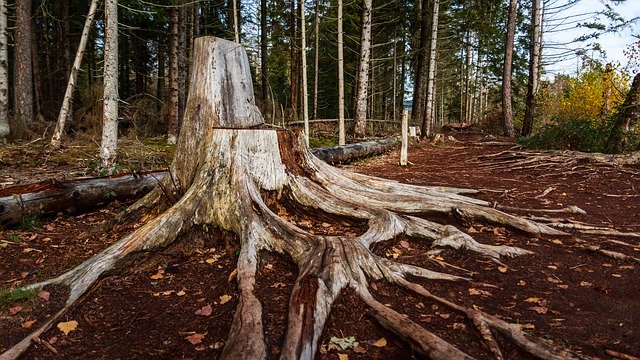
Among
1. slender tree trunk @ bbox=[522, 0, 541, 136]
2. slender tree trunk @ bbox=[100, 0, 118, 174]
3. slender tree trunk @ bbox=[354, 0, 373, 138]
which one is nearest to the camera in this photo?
slender tree trunk @ bbox=[100, 0, 118, 174]

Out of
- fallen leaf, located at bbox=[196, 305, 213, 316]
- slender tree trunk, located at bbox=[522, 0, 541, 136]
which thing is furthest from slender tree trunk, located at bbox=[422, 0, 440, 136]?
fallen leaf, located at bbox=[196, 305, 213, 316]

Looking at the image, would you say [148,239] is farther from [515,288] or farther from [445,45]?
[445,45]

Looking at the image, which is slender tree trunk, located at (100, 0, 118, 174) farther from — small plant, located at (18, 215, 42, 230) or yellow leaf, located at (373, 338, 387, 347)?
yellow leaf, located at (373, 338, 387, 347)

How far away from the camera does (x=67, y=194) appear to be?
5090 millimetres

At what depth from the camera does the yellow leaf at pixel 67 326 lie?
8.18 ft

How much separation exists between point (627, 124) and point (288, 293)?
33.3 ft

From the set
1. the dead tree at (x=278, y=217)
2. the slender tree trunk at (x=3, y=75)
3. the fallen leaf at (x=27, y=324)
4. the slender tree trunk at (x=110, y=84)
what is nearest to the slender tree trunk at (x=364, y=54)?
the slender tree trunk at (x=110, y=84)

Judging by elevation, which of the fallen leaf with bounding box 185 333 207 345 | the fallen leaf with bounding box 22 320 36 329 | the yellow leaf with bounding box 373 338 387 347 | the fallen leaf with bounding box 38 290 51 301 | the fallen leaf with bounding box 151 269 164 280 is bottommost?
the fallen leaf with bounding box 22 320 36 329

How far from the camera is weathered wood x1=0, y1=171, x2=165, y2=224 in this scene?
180 inches

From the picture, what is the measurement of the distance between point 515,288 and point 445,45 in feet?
98.6

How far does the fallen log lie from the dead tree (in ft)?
2.96

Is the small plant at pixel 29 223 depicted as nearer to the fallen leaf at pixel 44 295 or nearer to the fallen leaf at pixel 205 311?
the fallen leaf at pixel 44 295

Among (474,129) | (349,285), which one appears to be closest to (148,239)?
(349,285)

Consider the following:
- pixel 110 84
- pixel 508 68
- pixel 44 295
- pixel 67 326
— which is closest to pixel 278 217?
pixel 67 326
